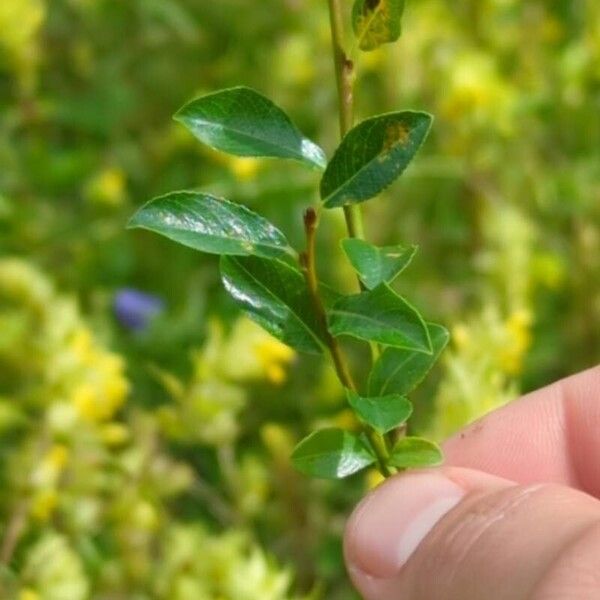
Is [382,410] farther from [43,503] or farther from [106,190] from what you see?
[106,190]

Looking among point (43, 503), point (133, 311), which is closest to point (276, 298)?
point (43, 503)

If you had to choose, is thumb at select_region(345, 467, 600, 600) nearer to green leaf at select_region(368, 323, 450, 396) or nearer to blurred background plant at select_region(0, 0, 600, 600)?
green leaf at select_region(368, 323, 450, 396)

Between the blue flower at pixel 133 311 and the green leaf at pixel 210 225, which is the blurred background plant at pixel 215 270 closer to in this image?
the blue flower at pixel 133 311

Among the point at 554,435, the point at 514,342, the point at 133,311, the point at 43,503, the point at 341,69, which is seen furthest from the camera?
the point at 133,311

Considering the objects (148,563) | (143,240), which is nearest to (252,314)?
(148,563)

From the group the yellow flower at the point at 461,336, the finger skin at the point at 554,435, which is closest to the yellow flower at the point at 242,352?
the yellow flower at the point at 461,336

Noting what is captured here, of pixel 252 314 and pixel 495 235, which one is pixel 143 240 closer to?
pixel 495 235

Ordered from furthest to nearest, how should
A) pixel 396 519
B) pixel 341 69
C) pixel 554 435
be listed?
pixel 554 435, pixel 396 519, pixel 341 69
